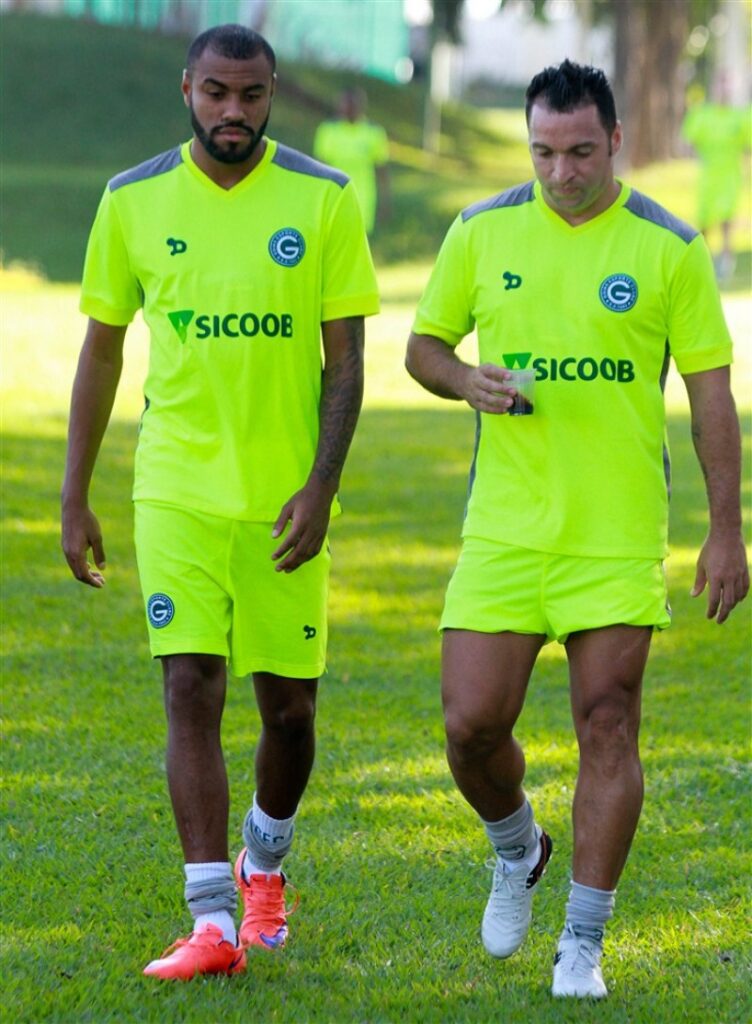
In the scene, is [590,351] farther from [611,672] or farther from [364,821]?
[364,821]

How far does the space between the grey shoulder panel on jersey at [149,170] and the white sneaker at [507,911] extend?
2112mm

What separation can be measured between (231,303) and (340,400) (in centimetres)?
40

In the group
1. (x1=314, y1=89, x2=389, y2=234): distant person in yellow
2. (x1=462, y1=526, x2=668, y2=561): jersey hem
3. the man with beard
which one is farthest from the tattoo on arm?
(x1=314, y1=89, x2=389, y2=234): distant person in yellow

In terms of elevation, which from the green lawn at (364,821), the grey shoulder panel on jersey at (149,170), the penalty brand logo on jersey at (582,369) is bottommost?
the green lawn at (364,821)

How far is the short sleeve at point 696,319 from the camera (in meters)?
4.93

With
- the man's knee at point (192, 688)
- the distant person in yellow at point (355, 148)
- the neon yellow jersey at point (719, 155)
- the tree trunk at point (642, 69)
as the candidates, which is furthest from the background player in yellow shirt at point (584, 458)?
the tree trunk at point (642, 69)

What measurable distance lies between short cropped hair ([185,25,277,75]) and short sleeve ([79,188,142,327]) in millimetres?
463

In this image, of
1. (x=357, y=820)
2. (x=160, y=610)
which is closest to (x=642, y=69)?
(x=357, y=820)

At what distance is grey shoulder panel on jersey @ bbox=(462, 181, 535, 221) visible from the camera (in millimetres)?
5098

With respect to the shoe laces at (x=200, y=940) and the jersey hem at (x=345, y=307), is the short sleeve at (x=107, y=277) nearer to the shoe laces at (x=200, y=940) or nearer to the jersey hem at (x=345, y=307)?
the jersey hem at (x=345, y=307)

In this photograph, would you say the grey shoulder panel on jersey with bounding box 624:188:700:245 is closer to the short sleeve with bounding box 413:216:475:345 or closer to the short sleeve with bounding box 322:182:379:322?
the short sleeve with bounding box 413:216:475:345

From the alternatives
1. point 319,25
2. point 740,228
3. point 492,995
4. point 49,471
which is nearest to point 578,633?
point 492,995

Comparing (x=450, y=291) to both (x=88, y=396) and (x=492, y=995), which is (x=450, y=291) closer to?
(x=88, y=396)

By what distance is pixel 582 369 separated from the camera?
4957 mm
